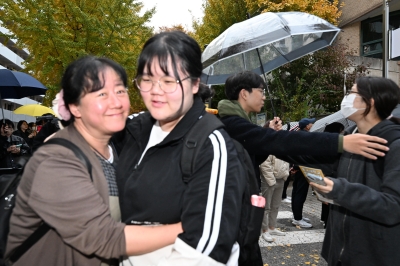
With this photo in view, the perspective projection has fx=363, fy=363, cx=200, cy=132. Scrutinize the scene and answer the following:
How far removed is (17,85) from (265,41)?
5.50m

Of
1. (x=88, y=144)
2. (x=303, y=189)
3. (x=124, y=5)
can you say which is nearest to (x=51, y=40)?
(x=124, y=5)

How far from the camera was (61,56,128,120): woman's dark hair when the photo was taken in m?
1.70

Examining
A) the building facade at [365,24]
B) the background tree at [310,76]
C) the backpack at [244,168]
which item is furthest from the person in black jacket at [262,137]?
the building facade at [365,24]

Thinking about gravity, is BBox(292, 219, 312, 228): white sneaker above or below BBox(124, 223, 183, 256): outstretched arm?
below

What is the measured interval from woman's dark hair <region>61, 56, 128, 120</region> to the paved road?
4.24 metres

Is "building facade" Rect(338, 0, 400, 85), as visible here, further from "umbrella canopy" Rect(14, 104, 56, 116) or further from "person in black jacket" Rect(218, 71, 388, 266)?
"person in black jacket" Rect(218, 71, 388, 266)

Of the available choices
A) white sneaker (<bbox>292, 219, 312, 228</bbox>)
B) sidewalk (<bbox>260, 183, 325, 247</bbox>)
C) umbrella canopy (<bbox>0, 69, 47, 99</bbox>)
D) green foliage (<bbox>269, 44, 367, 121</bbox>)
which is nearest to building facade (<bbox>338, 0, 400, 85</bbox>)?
green foliage (<bbox>269, 44, 367, 121</bbox>)

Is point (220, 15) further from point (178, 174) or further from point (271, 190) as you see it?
point (178, 174)

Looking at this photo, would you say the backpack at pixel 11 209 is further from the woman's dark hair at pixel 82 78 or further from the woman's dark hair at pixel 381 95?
the woman's dark hair at pixel 381 95

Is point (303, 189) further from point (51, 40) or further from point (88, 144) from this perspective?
point (51, 40)

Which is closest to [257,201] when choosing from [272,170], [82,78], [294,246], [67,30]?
[82,78]

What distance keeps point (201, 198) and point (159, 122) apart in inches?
20.6

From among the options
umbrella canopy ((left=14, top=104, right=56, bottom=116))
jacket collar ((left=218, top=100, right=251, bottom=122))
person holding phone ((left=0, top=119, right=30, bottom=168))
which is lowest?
person holding phone ((left=0, top=119, right=30, bottom=168))

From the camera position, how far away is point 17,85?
727cm
